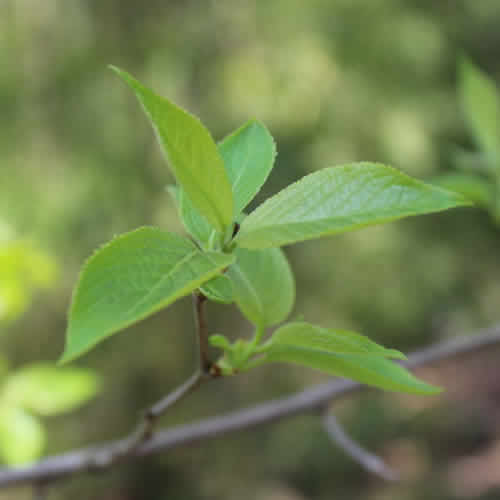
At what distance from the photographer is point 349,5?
6.28ft

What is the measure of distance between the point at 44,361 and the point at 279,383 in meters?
1.01

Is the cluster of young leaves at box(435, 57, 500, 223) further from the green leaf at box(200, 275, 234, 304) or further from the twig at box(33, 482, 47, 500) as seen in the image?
the twig at box(33, 482, 47, 500)

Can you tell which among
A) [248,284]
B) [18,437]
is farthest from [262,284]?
[18,437]

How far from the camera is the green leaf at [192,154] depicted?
28cm

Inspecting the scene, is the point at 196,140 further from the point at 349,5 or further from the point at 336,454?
the point at 336,454

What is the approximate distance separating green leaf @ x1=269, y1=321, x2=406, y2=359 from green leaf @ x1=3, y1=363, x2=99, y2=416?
1.90 ft

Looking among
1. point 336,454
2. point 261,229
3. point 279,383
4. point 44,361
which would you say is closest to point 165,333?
point 44,361

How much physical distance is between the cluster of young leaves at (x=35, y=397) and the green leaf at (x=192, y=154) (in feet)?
2.04

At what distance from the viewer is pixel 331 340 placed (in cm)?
34

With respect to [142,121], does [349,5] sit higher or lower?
higher

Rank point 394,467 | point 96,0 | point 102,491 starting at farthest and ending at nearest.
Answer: point 394,467 → point 102,491 → point 96,0

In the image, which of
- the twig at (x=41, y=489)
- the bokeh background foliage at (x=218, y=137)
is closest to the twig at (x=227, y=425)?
the twig at (x=41, y=489)

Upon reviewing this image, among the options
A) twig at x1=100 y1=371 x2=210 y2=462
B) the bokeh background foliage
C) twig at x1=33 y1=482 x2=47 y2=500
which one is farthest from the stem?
the bokeh background foliage

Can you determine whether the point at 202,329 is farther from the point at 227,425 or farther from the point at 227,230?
the point at 227,425
